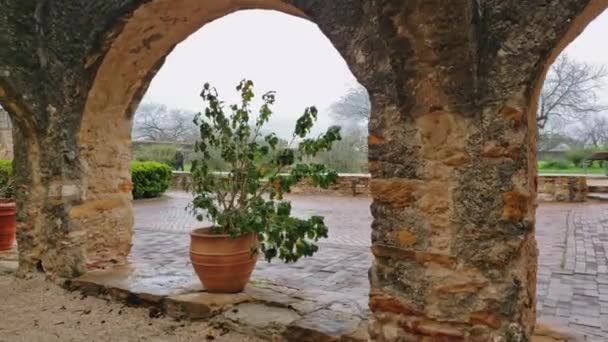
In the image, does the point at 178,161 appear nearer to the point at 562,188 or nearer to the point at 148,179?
the point at 148,179

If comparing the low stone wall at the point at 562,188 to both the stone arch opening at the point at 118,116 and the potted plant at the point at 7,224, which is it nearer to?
the stone arch opening at the point at 118,116

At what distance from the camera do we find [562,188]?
9961mm

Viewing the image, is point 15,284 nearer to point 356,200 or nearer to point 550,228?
point 550,228

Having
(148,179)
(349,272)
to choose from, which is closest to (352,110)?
(148,179)

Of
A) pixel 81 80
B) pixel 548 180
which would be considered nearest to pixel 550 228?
pixel 548 180

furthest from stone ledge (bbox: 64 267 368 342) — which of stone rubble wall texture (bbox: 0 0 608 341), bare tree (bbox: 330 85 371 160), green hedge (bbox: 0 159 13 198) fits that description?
bare tree (bbox: 330 85 371 160)

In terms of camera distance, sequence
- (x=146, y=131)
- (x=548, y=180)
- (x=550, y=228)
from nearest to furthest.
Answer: (x=550, y=228) → (x=548, y=180) → (x=146, y=131)

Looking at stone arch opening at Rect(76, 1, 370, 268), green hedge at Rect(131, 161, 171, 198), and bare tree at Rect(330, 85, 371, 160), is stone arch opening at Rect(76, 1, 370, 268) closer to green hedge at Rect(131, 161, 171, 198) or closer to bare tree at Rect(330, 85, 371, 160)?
green hedge at Rect(131, 161, 171, 198)

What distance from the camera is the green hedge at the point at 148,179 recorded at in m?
11.3

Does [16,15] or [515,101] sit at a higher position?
[16,15]

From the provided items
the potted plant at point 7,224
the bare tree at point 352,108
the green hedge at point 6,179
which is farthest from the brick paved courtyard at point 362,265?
the bare tree at point 352,108

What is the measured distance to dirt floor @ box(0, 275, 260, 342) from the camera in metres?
2.95

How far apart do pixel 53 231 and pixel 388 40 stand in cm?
311

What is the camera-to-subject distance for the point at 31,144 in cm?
390
